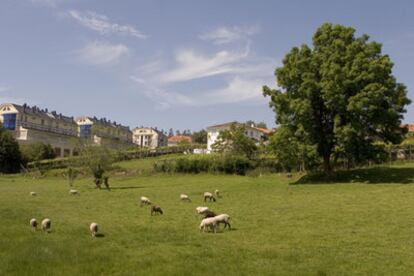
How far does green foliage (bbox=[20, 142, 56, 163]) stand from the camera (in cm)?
10894

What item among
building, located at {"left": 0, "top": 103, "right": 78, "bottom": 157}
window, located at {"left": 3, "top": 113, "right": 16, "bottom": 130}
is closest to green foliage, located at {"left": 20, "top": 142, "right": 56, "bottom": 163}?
building, located at {"left": 0, "top": 103, "right": 78, "bottom": 157}

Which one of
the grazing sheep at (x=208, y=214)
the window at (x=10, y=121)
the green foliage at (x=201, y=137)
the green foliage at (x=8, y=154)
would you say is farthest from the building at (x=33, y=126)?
the grazing sheep at (x=208, y=214)

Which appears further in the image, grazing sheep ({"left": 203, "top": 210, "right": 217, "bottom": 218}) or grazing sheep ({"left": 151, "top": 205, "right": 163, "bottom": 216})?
grazing sheep ({"left": 151, "top": 205, "right": 163, "bottom": 216})

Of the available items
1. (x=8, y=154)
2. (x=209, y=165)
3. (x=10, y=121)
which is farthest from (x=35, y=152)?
(x=209, y=165)

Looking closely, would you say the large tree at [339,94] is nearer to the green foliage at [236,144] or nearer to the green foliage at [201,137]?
the green foliage at [236,144]

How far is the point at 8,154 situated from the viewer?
100188mm

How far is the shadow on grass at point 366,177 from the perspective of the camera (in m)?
48.4

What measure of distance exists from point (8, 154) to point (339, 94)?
76881 mm

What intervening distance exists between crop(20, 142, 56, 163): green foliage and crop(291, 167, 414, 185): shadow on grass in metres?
75.1

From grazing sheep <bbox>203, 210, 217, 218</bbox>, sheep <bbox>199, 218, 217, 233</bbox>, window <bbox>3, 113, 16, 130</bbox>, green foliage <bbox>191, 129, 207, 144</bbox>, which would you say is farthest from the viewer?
green foliage <bbox>191, 129, 207, 144</bbox>

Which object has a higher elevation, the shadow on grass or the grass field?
the shadow on grass

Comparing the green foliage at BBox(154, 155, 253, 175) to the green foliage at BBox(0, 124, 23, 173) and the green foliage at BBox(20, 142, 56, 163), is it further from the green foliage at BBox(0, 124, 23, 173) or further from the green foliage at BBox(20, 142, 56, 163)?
the green foliage at BBox(20, 142, 56, 163)

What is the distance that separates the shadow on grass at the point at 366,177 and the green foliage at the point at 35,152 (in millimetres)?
75146

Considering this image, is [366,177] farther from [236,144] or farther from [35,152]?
[35,152]
